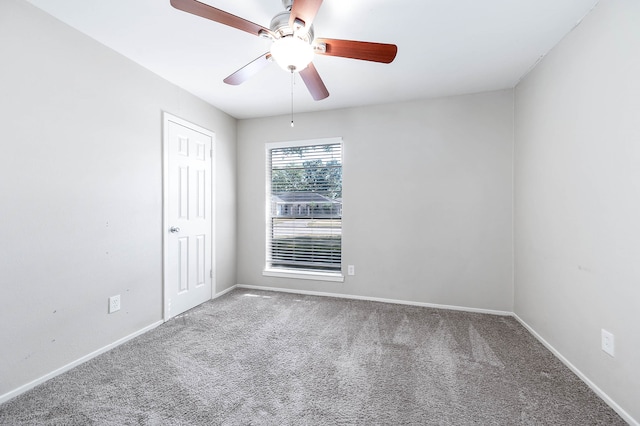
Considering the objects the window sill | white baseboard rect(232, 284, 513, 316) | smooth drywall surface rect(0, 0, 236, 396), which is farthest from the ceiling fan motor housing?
white baseboard rect(232, 284, 513, 316)

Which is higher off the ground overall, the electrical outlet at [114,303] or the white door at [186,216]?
the white door at [186,216]

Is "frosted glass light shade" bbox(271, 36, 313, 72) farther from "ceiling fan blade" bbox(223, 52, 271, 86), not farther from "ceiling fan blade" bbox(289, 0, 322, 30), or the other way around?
"ceiling fan blade" bbox(223, 52, 271, 86)

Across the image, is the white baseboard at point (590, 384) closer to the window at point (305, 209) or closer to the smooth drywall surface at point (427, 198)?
the smooth drywall surface at point (427, 198)

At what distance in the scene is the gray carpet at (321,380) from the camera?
4.88 feet

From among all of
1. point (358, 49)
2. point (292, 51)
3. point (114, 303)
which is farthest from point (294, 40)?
point (114, 303)

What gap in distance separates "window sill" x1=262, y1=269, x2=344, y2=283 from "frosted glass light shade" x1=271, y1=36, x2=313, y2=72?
2.59 metres

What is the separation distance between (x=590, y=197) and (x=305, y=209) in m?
2.78

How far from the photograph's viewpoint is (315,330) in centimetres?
254

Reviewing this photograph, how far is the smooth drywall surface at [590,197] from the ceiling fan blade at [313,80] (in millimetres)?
1790

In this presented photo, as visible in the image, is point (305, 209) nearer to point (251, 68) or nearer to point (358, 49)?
point (251, 68)

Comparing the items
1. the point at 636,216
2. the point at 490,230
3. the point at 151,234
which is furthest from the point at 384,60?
the point at 151,234

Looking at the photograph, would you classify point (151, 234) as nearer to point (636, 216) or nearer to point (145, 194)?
point (145, 194)

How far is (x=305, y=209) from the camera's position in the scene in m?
3.68

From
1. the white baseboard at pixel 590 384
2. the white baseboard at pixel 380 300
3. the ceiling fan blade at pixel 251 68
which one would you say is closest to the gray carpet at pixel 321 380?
the white baseboard at pixel 590 384
